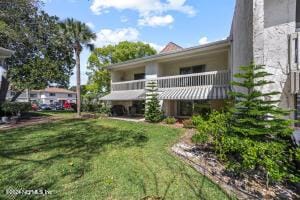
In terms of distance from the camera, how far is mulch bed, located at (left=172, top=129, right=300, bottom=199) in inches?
247

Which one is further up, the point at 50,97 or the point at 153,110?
the point at 50,97

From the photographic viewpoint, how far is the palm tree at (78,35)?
83.2 ft

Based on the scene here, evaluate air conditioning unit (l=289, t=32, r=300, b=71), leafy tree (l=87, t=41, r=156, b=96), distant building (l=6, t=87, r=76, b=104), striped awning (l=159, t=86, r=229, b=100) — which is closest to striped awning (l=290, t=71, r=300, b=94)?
air conditioning unit (l=289, t=32, r=300, b=71)

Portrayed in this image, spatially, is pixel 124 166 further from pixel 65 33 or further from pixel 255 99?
pixel 65 33

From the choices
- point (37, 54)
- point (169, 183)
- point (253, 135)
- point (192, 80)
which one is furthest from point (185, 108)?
point (37, 54)

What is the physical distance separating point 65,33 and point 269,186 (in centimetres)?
2597

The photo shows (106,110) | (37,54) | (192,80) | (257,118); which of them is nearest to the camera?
(257,118)

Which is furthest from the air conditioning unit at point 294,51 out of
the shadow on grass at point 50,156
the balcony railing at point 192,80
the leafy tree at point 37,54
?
the leafy tree at point 37,54

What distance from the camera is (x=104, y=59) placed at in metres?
45.9

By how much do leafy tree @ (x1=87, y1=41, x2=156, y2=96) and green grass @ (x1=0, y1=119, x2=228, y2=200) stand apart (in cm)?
3423

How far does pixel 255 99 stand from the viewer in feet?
28.2

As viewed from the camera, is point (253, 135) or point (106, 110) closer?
point (253, 135)

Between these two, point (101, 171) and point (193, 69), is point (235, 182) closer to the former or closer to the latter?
point (101, 171)

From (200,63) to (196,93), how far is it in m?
4.77
